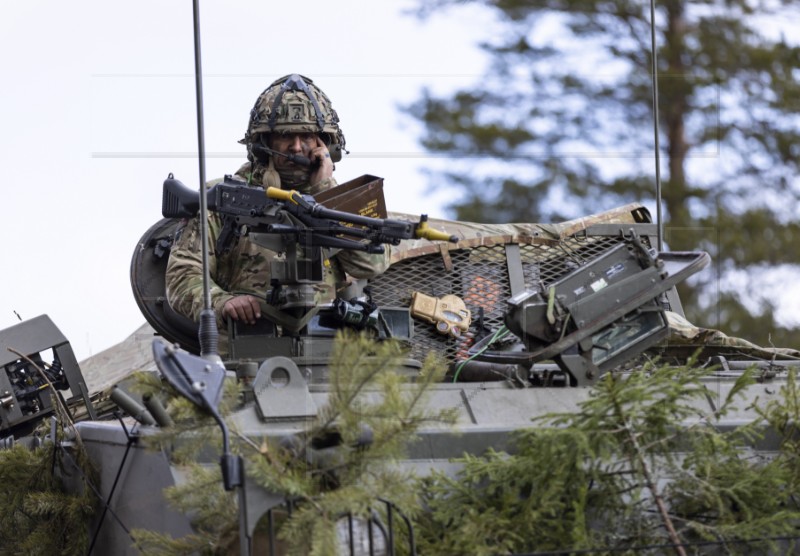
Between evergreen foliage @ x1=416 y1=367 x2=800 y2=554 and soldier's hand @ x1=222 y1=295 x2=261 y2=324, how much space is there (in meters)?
1.54

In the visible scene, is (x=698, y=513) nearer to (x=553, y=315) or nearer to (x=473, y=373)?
(x=553, y=315)

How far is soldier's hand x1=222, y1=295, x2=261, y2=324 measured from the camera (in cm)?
673

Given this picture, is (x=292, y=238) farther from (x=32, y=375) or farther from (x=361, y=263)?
(x=32, y=375)

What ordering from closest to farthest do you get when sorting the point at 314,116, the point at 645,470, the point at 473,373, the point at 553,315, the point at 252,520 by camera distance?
the point at 252,520, the point at 645,470, the point at 553,315, the point at 473,373, the point at 314,116

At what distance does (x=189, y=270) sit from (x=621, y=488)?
9.03 feet

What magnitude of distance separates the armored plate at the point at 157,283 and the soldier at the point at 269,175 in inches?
10.5

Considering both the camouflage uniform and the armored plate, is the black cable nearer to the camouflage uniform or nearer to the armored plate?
the camouflage uniform

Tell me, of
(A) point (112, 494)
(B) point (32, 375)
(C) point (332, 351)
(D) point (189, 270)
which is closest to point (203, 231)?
(C) point (332, 351)

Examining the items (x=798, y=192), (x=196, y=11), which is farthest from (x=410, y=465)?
(x=798, y=192)

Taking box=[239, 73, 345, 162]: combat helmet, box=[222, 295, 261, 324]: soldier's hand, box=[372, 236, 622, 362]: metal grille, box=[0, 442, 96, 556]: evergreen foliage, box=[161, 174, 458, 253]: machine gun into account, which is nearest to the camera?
box=[161, 174, 458, 253]: machine gun

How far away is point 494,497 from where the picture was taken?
5.34 meters

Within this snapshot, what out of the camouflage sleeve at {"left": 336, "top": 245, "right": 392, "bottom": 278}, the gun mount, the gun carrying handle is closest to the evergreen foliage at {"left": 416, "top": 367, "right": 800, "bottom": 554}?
the gun carrying handle

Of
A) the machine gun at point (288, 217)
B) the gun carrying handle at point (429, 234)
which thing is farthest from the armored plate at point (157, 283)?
the gun carrying handle at point (429, 234)

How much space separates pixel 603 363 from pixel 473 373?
23.7 inches
